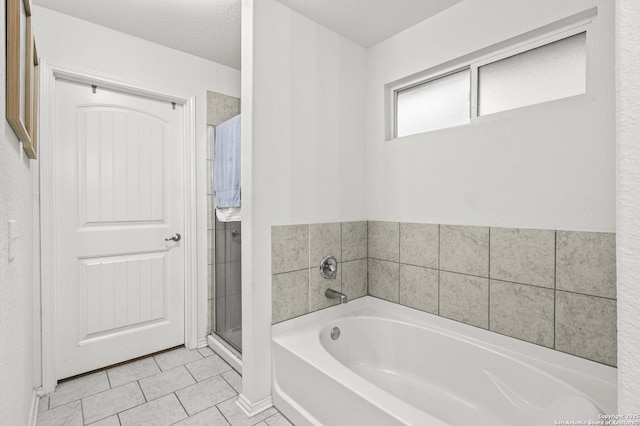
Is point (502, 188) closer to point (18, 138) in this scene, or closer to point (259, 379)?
point (259, 379)

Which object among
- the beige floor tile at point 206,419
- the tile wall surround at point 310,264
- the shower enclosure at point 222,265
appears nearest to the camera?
the beige floor tile at point 206,419

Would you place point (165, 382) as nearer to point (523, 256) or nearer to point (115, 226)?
point (115, 226)

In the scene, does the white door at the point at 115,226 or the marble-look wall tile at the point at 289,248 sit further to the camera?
the white door at the point at 115,226

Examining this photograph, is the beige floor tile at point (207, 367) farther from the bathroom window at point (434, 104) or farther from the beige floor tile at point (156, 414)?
the bathroom window at point (434, 104)

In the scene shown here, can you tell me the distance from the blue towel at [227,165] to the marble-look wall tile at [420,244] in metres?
1.19

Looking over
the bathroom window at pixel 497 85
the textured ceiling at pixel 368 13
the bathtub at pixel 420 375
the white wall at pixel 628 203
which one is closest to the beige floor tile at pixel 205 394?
the bathtub at pixel 420 375

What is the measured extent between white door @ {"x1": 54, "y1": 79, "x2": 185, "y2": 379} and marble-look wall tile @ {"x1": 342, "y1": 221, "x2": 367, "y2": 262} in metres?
1.35

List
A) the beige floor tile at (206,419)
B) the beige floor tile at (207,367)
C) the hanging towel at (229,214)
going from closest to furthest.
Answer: the beige floor tile at (206,419) < the beige floor tile at (207,367) < the hanging towel at (229,214)

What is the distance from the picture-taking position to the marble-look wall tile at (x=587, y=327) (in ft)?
4.38

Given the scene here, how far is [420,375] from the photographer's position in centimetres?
185

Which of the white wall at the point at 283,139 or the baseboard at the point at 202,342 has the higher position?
the white wall at the point at 283,139

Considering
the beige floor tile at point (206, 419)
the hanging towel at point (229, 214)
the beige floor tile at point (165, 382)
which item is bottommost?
the beige floor tile at point (206, 419)

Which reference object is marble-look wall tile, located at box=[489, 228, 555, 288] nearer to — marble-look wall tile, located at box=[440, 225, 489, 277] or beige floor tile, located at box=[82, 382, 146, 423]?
marble-look wall tile, located at box=[440, 225, 489, 277]

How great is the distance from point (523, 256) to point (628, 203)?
46.3 inches
